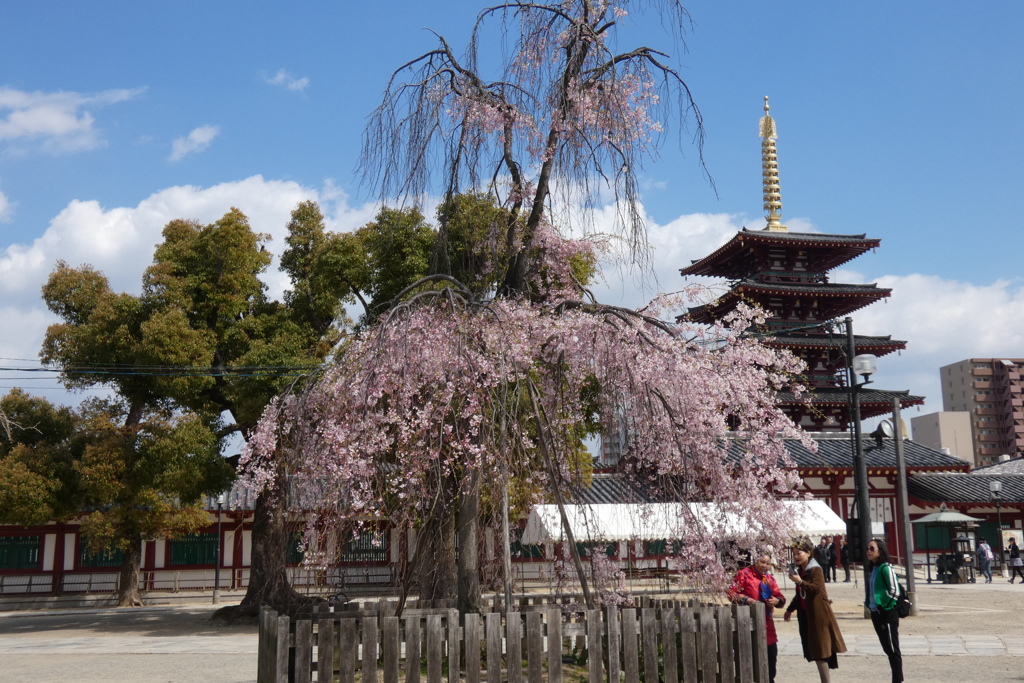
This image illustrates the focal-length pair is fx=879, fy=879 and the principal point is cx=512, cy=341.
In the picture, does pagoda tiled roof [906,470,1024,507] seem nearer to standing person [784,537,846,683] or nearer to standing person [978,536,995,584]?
standing person [978,536,995,584]

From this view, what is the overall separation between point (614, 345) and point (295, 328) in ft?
41.8

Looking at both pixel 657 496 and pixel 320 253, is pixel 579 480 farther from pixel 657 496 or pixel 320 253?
pixel 320 253

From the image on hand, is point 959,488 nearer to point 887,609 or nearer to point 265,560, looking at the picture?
point 265,560

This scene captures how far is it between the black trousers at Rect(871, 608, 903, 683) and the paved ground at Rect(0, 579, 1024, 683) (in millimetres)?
1465

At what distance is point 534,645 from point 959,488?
32981mm

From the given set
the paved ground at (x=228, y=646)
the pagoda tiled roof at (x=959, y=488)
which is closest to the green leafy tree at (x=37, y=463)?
the paved ground at (x=228, y=646)

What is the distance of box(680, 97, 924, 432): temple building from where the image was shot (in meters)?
37.3

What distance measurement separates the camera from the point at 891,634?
30.5 feet

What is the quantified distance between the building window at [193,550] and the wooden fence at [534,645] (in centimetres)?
2339

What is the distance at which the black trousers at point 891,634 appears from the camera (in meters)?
9.23

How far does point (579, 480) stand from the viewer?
34.0 feet

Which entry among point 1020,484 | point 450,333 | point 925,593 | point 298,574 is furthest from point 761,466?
point 1020,484

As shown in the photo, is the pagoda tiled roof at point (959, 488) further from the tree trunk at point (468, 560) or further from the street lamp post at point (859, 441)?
the tree trunk at point (468, 560)

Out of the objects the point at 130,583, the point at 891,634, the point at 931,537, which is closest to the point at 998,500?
the point at 931,537
